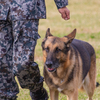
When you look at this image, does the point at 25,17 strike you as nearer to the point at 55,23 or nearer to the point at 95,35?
the point at 95,35

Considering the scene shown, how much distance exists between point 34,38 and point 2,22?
16.9 inches

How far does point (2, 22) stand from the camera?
3.32 meters

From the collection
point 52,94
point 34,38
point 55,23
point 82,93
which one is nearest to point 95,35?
point 55,23

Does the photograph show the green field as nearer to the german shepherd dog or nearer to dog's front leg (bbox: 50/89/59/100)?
dog's front leg (bbox: 50/89/59/100)

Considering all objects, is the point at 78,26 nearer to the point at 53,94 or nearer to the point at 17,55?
the point at 53,94

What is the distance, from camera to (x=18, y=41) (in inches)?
129

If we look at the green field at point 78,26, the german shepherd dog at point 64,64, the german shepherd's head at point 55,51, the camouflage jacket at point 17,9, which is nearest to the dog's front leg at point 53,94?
the german shepherd dog at point 64,64

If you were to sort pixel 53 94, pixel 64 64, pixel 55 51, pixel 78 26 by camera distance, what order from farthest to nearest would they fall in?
pixel 78 26 → pixel 53 94 → pixel 64 64 → pixel 55 51

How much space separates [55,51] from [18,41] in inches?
20.7

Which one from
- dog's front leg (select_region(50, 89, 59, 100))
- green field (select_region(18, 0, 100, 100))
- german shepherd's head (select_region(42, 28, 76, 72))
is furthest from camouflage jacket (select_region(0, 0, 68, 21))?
green field (select_region(18, 0, 100, 100))

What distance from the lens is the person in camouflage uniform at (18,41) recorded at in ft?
10.6

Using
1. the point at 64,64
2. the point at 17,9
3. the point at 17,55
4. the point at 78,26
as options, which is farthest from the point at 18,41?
the point at 78,26

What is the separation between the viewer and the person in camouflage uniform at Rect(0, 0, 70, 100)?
3246mm

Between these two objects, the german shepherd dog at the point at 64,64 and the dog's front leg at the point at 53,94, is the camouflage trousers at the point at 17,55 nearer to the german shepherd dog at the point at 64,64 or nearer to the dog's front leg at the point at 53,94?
the german shepherd dog at the point at 64,64
